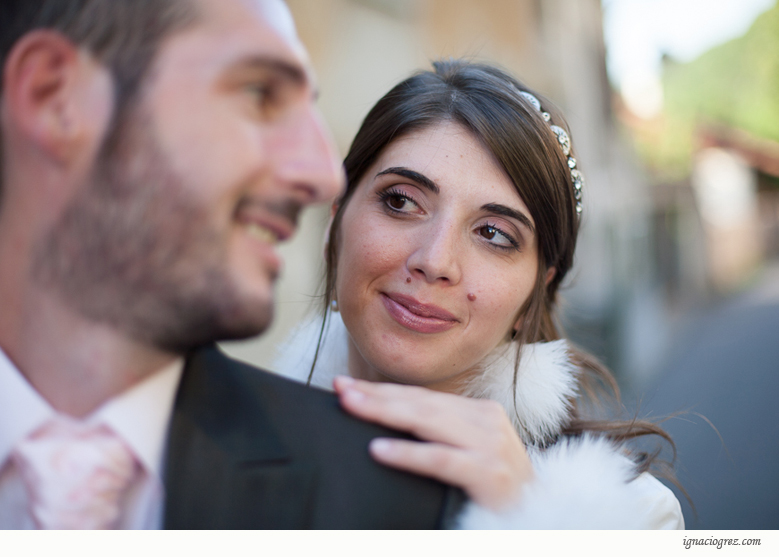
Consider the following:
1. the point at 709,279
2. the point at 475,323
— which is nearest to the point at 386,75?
the point at 475,323

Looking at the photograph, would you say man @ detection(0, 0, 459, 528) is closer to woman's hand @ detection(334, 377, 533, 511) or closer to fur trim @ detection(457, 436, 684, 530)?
woman's hand @ detection(334, 377, 533, 511)

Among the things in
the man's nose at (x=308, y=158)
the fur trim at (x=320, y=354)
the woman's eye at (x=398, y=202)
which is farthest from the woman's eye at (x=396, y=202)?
the man's nose at (x=308, y=158)

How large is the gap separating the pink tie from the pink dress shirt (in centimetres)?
2

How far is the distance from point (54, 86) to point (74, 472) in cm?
54

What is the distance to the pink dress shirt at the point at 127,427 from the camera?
2.66ft

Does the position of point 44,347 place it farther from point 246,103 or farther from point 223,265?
point 246,103

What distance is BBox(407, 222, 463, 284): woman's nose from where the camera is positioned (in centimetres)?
126

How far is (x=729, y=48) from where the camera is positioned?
5750 millimetres

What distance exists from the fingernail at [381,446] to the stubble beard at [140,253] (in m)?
0.30

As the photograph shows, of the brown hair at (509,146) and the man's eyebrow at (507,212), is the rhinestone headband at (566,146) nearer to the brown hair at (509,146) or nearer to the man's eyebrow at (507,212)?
the brown hair at (509,146)

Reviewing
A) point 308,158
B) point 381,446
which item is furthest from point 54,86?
point 381,446

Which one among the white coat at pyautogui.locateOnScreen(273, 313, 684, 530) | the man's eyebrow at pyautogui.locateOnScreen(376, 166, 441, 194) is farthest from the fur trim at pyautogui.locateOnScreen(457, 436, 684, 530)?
the man's eyebrow at pyautogui.locateOnScreen(376, 166, 441, 194)

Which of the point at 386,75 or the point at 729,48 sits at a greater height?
the point at 729,48

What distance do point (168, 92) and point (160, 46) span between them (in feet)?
0.21
